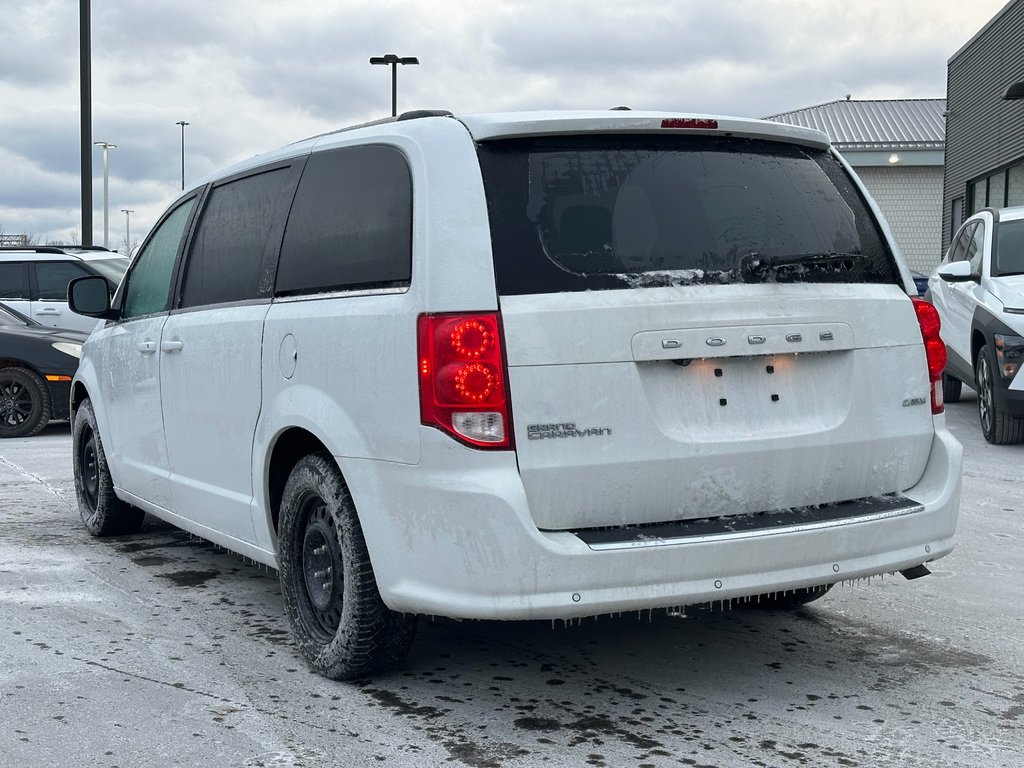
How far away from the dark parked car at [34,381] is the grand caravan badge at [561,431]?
31.3ft

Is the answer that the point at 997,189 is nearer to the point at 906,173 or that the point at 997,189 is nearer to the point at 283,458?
the point at 906,173

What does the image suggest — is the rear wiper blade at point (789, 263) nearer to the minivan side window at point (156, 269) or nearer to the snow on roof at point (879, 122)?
the minivan side window at point (156, 269)

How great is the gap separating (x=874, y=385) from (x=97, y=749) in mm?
2605

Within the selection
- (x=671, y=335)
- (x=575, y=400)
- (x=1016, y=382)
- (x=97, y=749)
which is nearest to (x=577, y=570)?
(x=575, y=400)

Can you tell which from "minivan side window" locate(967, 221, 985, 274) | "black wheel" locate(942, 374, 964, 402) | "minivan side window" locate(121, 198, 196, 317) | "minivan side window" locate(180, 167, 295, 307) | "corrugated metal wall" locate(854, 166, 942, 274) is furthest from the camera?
"corrugated metal wall" locate(854, 166, 942, 274)

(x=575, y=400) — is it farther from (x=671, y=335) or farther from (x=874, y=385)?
(x=874, y=385)

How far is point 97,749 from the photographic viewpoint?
3.72 metres

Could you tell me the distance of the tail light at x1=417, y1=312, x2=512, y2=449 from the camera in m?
3.70

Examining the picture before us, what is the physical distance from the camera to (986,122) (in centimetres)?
2772

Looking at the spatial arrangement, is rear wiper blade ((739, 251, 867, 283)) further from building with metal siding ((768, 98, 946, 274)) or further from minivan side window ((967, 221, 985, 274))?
building with metal siding ((768, 98, 946, 274))

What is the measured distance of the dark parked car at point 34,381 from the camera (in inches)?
484

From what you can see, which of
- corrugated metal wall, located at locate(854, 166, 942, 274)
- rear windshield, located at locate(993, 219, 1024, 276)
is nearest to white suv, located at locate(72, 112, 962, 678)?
rear windshield, located at locate(993, 219, 1024, 276)

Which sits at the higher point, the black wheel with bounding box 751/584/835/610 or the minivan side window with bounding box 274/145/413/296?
the minivan side window with bounding box 274/145/413/296

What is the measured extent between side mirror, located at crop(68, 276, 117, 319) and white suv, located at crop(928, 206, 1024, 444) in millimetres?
6654
